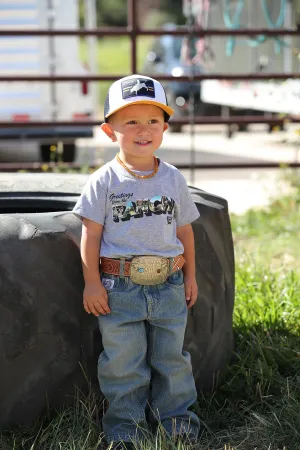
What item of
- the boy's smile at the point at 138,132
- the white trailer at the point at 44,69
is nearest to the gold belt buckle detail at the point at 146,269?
the boy's smile at the point at 138,132

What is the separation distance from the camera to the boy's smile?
265 cm

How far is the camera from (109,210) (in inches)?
104

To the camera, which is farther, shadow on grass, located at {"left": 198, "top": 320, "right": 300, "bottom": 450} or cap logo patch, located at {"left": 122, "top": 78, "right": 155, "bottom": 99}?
shadow on grass, located at {"left": 198, "top": 320, "right": 300, "bottom": 450}

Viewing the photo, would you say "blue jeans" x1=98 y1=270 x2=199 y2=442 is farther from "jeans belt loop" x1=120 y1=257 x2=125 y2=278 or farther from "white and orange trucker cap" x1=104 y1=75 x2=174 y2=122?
"white and orange trucker cap" x1=104 y1=75 x2=174 y2=122

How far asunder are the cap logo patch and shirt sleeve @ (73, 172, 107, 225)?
291mm

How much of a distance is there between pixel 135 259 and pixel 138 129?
399 mm

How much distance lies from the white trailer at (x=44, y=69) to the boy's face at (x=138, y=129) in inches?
229

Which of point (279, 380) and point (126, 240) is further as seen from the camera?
point (279, 380)

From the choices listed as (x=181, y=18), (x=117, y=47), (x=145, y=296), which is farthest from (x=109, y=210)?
(x=117, y=47)

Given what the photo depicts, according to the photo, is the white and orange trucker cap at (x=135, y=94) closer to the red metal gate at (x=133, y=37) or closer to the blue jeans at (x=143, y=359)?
the blue jeans at (x=143, y=359)

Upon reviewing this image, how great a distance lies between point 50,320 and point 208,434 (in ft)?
2.20

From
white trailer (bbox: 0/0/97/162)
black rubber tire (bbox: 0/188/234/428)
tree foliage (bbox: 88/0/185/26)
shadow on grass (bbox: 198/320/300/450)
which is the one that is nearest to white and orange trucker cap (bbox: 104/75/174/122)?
black rubber tire (bbox: 0/188/234/428)

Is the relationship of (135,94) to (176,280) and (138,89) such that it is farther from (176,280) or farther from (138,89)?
(176,280)

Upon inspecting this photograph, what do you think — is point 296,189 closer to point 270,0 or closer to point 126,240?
point 126,240
